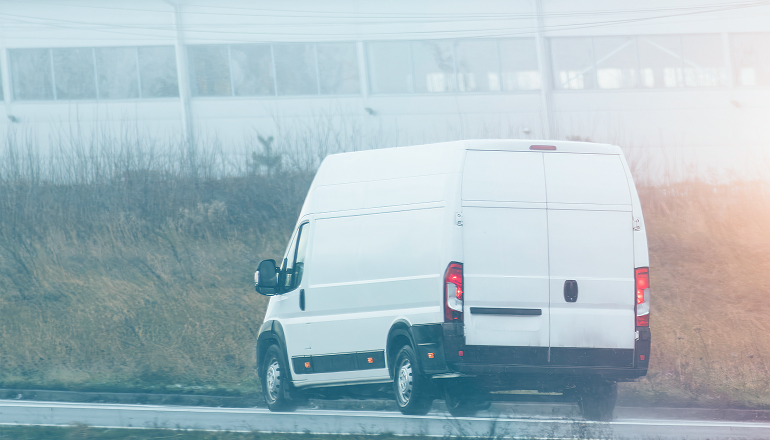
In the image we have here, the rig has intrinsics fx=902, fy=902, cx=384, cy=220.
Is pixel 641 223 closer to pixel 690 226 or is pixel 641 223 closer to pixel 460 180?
pixel 460 180

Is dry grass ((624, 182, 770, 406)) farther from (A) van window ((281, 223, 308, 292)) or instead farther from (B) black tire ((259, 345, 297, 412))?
(A) van window ((281, 223, 308, 292))

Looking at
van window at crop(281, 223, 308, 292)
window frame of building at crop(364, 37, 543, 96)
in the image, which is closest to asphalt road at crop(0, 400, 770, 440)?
van window at crop(281, 223, 308, 292)

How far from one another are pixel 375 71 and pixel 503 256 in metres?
21.8

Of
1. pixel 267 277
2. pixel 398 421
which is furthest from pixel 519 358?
pixel 267 277

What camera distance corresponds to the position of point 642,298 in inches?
304

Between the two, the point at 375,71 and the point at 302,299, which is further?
the point at 375,71

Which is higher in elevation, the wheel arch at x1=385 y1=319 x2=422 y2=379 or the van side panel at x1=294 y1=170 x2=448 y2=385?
the van side panel at x1=294 y1=170 x2=448 y2=385

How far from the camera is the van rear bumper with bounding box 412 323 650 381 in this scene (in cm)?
735

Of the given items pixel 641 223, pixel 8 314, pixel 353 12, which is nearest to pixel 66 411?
pixel 8 314

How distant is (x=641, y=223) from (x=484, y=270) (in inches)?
60.7

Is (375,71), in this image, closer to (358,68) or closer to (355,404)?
(358,68)

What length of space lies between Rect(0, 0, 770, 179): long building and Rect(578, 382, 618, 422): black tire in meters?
19.5

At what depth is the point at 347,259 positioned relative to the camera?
866cm

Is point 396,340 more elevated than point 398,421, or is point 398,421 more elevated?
point 396,340
